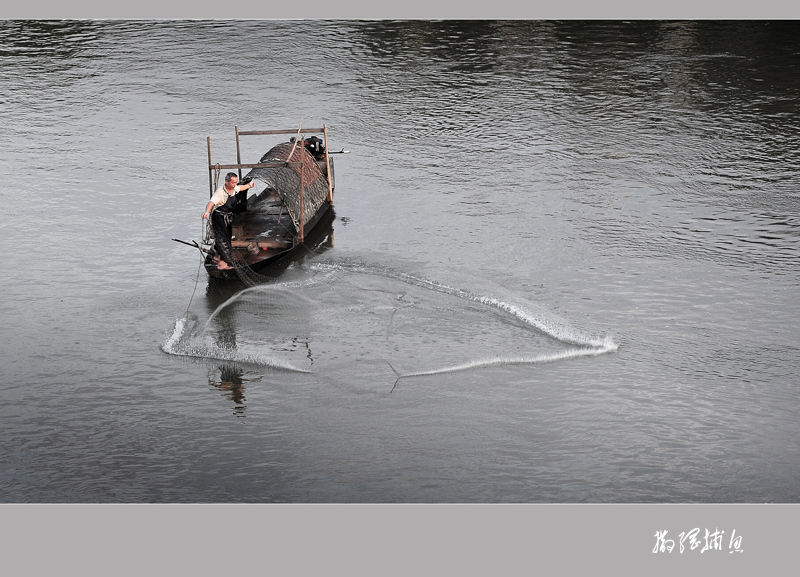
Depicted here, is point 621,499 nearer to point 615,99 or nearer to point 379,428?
point 379,428

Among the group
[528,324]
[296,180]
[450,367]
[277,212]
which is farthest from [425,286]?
[277,212]

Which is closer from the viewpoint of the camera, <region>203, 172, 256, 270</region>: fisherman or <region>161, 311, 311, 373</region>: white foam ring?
<region>161, 311, 311, 373</region>: white foam ring

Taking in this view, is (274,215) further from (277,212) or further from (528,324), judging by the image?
(528,324)

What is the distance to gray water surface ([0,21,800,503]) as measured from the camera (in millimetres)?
9875

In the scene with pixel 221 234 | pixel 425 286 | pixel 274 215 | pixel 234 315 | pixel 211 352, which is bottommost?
pixel 211 352

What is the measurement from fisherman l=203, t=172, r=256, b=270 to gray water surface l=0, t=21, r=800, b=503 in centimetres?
45

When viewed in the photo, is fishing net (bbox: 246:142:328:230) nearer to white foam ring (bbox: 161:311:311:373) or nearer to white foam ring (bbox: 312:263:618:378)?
white foam ring (bbox: 312:263:618:378)

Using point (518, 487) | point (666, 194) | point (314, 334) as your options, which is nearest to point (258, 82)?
point (666, 194)

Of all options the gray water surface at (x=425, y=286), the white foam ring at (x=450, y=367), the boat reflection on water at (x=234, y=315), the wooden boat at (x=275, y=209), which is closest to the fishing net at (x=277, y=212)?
the wooden boat at (x=275, y=209)

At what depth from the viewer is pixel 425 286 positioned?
1353 centimetres

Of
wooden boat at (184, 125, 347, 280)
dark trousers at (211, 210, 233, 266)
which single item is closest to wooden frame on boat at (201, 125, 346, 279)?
wooden boat at (184, 125, 347, 280)

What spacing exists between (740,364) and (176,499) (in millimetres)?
6623

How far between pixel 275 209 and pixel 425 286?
3.43 meters

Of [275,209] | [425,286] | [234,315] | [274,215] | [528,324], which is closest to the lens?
[528,324]
